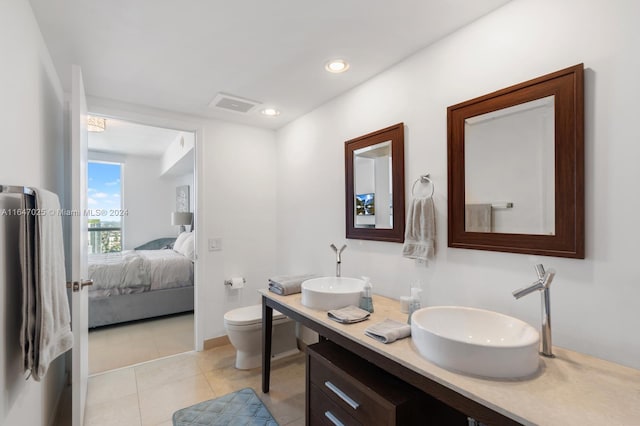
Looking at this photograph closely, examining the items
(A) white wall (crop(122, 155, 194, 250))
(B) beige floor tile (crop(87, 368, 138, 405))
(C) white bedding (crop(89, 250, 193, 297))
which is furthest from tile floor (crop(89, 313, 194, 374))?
(A) white wall (crop(122, 155, 194, 250))

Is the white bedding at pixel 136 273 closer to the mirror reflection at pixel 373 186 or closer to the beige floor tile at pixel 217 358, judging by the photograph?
the beige floor tile at pixel 217 358

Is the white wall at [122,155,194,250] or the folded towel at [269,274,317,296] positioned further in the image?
the white wall at [122,155,194,250]

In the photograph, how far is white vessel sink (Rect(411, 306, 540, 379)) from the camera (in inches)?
40.0

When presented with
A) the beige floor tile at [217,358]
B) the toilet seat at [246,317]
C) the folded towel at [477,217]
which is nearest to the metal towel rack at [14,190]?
the toilet seat at [246,317]

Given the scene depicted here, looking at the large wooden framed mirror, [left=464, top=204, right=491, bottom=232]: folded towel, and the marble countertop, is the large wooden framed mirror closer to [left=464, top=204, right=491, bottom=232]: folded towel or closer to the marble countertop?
[left=464, top=204, right=491, bottom=232]: folded towel

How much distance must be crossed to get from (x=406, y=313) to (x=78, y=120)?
2103 millimetres

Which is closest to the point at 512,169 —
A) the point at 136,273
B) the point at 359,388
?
the point at 359,388

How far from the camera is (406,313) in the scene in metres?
1.69

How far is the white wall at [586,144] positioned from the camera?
3.64ft

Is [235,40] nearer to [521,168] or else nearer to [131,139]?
[521,168]

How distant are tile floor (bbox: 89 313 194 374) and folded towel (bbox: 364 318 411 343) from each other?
2.33 metres

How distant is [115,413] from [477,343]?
229cm

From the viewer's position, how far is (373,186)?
2.17 meters

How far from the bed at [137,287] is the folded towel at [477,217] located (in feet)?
11.7
